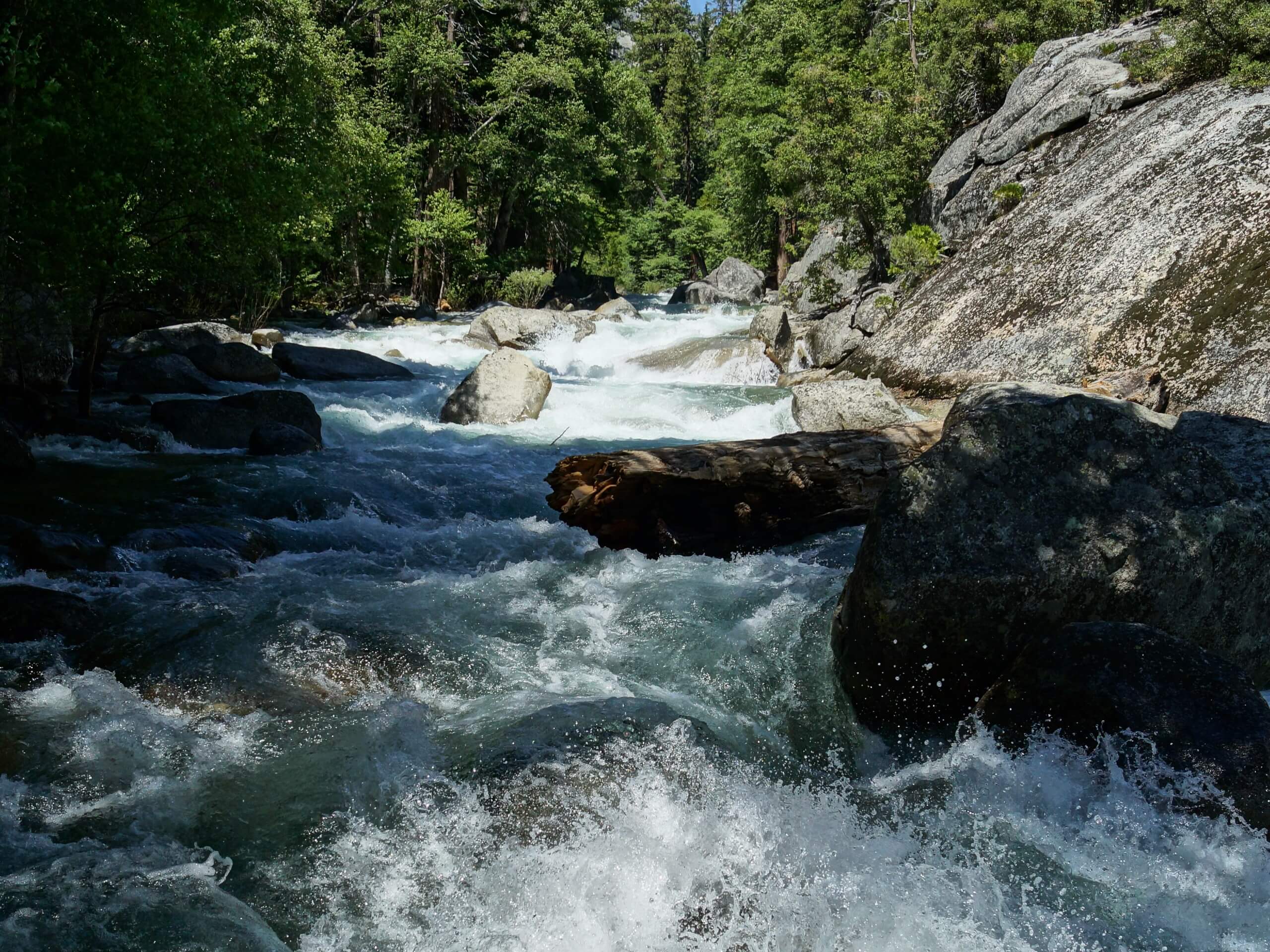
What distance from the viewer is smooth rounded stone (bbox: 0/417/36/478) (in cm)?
884

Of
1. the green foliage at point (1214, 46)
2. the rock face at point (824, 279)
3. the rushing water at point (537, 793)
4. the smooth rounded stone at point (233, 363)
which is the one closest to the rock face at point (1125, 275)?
the green foliage at point (1214, 46)

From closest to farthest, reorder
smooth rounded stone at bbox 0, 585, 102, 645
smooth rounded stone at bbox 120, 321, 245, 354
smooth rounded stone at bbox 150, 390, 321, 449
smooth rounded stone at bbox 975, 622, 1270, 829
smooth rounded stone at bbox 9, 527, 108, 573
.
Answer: smooth rounded stone at bbox 975, 622, 1270, 829 → smooth rounded stone at bbox 0, 585, 102, 645 → smooth rounded stone at bbox 9, 527, 108, 573 → smooth rounded stone at bbox 150, 390, 321, 449 → smooth rounded stone at bbox 120, 321, 245, 354

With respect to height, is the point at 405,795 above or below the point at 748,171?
below

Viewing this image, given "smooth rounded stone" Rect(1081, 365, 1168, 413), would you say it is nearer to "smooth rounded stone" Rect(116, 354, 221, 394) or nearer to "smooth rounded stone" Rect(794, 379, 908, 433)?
"smooth rounded stone" Rect(794, 379, 908, 433)

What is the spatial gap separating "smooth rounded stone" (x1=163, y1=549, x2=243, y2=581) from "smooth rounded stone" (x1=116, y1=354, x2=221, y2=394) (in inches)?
333

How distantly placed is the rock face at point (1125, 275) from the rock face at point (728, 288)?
765 inches

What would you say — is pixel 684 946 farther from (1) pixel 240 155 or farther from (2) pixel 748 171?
(2) pixel 748 171

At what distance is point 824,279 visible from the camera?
24328mm

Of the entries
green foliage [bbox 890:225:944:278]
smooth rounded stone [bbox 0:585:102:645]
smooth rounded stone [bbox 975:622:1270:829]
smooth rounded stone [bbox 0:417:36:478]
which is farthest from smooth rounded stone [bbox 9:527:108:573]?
green foliage [bbox 890:225:944:278]

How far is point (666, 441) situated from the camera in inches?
506

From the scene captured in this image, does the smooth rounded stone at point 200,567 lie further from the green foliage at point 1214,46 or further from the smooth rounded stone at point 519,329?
the smooth rounded stone at point 519,329

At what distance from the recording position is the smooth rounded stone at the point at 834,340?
57.0 ft

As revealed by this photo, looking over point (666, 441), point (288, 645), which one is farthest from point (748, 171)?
point (288, 645)

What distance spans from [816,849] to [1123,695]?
4.83 feet
